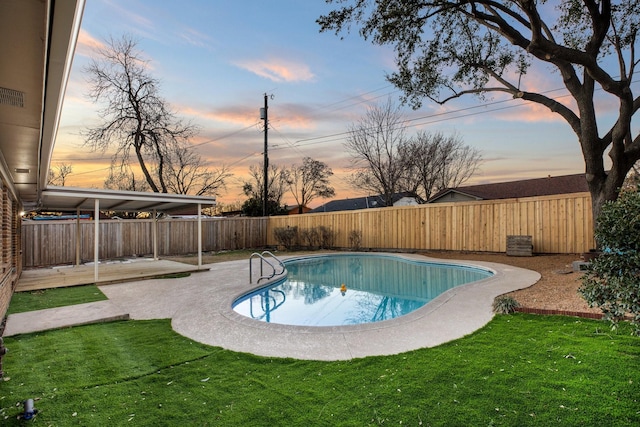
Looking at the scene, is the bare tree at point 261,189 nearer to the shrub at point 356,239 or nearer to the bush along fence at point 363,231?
the bush along fence at point 363,231

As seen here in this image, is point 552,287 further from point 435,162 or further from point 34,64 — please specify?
point 435,162

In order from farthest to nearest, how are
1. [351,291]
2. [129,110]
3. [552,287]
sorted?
[129,110] < [351,291] < [552,287]

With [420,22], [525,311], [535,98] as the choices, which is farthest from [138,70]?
[525,311]

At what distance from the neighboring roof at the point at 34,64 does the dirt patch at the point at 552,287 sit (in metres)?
5.82

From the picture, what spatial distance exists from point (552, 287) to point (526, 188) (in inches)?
714

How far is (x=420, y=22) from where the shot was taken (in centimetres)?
829

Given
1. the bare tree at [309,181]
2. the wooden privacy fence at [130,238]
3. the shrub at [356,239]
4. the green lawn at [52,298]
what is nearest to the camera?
the green lawn at [52,298]

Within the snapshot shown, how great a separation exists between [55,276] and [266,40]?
9260 millimetres

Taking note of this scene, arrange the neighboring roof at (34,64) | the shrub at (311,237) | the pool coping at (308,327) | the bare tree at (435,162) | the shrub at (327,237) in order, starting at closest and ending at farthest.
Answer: the neighboring roof at (34,64), the pool coping at (308,327), the shrub at (327,237), the shrub at (311,237), the bare tree at (435,162)

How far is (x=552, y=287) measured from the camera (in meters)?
5.96

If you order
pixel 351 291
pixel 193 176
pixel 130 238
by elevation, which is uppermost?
pixel 193 176

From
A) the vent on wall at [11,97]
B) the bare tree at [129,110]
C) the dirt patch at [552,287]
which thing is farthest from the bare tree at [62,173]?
the dirt patch at [552,287]

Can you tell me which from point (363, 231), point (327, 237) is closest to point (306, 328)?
point (363, 231)

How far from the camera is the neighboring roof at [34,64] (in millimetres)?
1463
